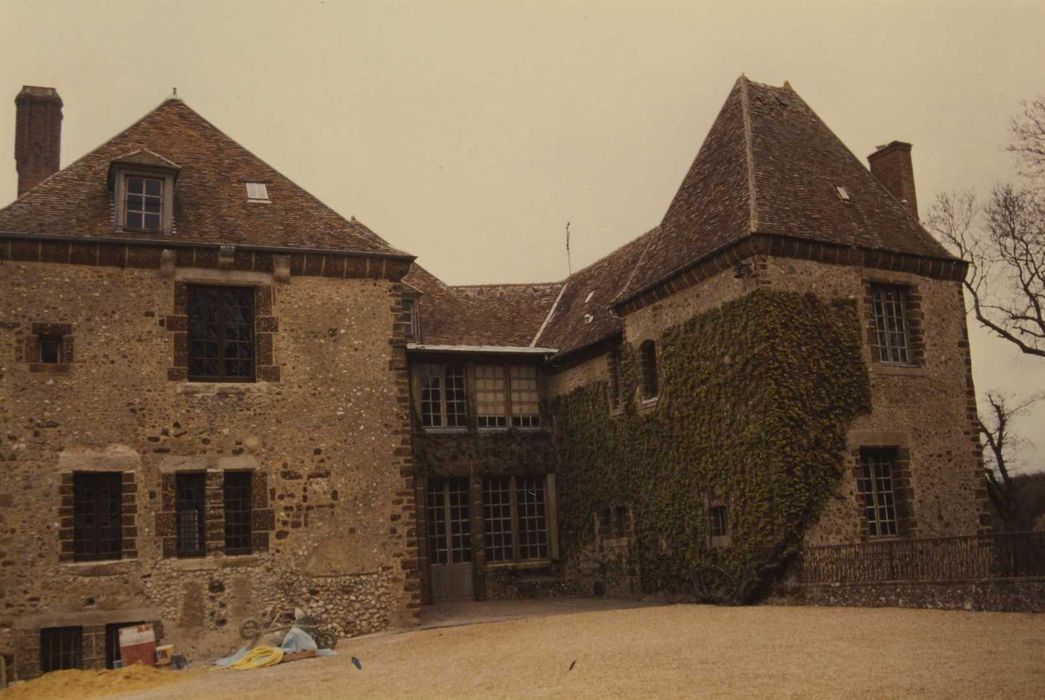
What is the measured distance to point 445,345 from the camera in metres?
22.5

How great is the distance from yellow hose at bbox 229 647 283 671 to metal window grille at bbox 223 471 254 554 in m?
1.97

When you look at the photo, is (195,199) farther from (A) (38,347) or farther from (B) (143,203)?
(A) (38,347)

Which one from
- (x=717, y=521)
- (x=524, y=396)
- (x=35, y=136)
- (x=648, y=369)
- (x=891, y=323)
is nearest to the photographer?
(x=717, y=521)

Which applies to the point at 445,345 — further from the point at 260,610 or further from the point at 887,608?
the point at 887,608

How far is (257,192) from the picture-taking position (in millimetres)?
18375

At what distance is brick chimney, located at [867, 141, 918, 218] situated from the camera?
21.0 meters

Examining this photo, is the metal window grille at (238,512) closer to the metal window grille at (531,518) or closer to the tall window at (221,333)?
the tall window at (221,333)

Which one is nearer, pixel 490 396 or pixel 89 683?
pixel 89 683

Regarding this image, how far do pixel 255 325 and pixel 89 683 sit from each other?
19.9ft

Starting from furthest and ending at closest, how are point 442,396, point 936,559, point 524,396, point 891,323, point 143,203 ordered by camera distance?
point 524,396 < point 442,396 < point 891,323 < point 143,203 < point 936,559

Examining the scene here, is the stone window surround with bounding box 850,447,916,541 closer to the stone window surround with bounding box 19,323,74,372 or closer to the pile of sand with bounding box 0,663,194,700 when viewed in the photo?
the pile of sand with bounding box 0,663,194,700


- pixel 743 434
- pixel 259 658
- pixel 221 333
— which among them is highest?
pixel 221 333

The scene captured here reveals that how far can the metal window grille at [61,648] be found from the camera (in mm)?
14945

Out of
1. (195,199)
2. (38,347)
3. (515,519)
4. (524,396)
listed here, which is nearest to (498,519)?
(515,519)
